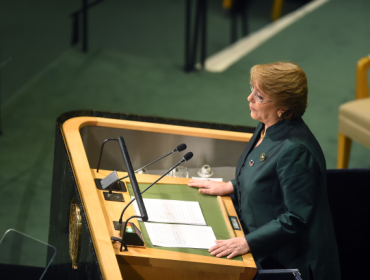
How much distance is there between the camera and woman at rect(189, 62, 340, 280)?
1777 millimetres

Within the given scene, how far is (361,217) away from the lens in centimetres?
230

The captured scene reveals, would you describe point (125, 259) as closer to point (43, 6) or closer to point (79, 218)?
point (79, 218)

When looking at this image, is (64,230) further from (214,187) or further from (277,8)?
(277,8)

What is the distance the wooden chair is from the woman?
5.40 feet

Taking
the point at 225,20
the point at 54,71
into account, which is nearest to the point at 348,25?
the point at 225,20

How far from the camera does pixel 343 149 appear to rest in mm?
3643

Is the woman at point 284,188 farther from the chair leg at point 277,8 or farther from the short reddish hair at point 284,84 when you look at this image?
the chair leg at point 277,8

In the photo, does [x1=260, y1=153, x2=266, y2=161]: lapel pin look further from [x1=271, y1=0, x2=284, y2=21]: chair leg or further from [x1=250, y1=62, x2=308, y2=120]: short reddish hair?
[x1=271, y1=0, x2=284, y2=21]: chair leg

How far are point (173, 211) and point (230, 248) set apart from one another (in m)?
0.27

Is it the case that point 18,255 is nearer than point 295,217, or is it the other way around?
point 295,217

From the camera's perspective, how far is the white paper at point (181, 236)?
1.78 metres

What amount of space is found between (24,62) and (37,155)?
131 centimetres

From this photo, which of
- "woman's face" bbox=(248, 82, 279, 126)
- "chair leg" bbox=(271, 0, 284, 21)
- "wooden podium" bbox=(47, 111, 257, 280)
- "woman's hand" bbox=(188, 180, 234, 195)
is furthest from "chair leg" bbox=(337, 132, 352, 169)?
"chair leg" bbox=(271, 0, 284, 21)

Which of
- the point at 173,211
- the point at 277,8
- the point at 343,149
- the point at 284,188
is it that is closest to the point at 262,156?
the point at 284,188
